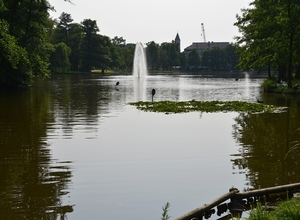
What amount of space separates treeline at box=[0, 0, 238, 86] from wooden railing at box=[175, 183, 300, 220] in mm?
23376

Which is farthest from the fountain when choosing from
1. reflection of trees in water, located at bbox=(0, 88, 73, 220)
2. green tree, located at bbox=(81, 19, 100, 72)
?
reflection of trees in water, located at bbox=(0, 88, 73, 220)

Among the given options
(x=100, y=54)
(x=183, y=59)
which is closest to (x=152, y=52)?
(x=183, y=59)

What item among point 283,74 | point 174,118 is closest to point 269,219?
point 174,118

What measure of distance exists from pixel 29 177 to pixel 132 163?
2937 millimetres

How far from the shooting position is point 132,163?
37.4 ft

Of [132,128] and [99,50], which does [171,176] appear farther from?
[99,50]

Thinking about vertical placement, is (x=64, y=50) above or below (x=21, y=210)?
above

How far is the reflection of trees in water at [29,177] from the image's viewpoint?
7687mm

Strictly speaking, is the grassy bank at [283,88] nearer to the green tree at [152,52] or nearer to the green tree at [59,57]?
the green tree at [59,57]

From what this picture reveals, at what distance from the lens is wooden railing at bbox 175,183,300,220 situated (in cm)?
716

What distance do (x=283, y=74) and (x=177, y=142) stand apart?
39408 mm

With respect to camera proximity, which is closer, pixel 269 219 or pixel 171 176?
→ pixel 269 219

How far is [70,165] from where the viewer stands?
11.0m

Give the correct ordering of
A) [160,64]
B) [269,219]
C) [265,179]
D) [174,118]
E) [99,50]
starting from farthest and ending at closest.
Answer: [160,64] < [99,50] < [174,118] < [265,179] < [269,219]
